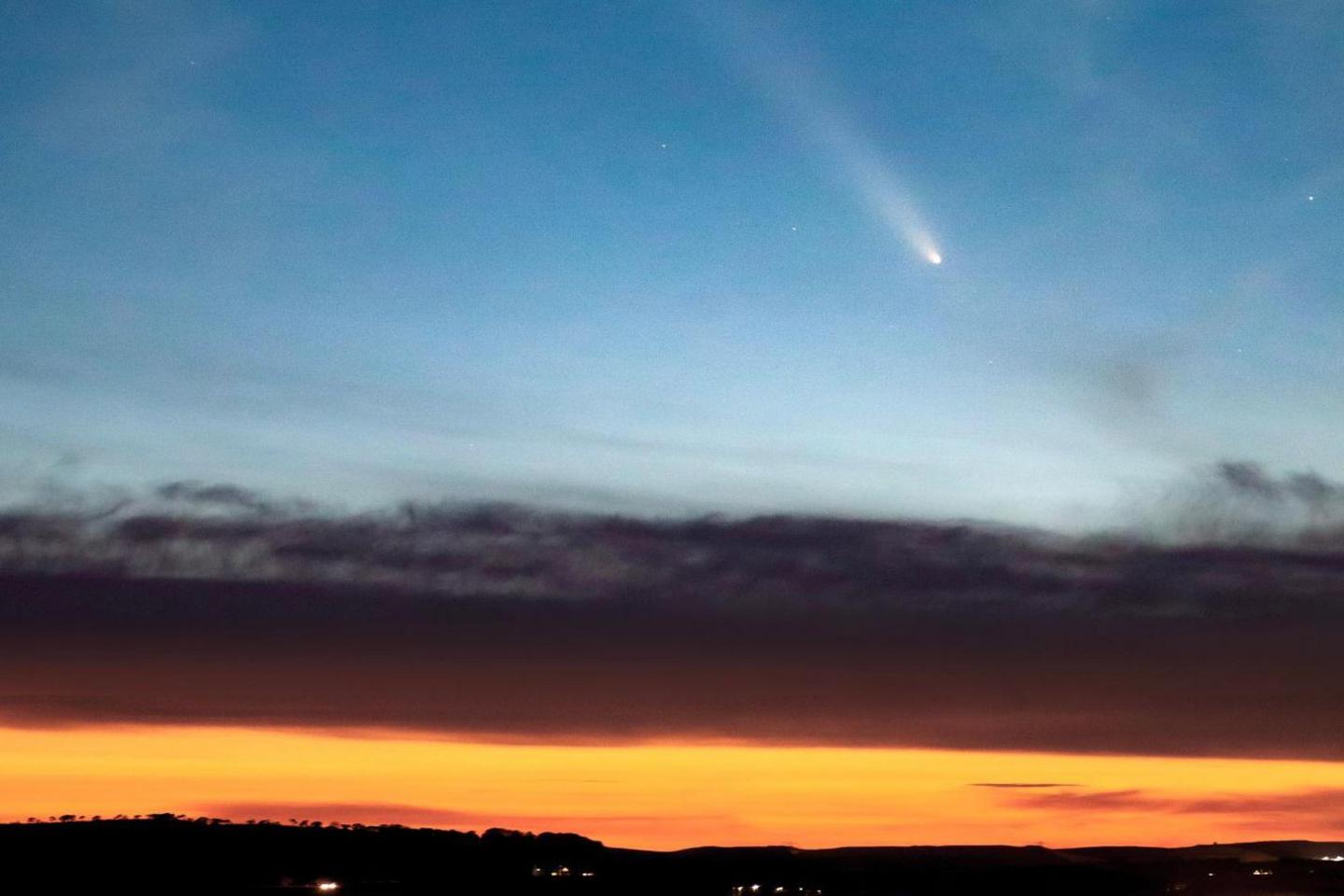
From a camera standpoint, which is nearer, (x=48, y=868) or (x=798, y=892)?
(x=48, y=868)

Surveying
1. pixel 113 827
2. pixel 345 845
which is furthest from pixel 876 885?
pixel 113 827

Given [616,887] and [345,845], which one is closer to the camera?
[616,887]

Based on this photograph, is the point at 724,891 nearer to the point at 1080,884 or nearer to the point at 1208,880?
the point at 1080,884

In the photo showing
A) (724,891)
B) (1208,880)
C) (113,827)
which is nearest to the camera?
(724,891)

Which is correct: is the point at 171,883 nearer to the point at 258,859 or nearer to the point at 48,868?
the point at 48,868

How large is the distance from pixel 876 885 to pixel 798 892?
30.2 meters

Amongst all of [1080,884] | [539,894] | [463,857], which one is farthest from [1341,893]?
[463,857]

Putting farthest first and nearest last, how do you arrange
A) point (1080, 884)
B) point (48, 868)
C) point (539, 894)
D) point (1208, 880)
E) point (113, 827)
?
1. point (1208, 880)
2. point (1080, 884)
3. point (113, 827)
4. point (48, 868)
5. point (539, 894)

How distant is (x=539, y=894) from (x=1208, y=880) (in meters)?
104

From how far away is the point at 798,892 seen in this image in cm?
15762

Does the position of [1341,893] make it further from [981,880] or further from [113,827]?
[113,827]

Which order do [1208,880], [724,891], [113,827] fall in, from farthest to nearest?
[1208,880], [113,827], [724,891]

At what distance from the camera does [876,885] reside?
185000mm

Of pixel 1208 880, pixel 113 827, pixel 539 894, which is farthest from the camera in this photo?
pixel 1208 880
